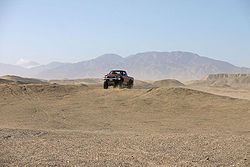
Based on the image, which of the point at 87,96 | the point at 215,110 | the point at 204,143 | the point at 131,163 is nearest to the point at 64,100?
the point at 87,96

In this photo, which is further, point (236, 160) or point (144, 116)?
point (144, 116)

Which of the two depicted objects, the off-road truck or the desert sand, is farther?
the off-road truck

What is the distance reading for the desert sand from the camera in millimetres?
9547

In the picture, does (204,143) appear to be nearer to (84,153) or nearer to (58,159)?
(84,153)

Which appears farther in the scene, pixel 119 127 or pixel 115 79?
pixel 115 79

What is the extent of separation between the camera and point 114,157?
9.50 meters

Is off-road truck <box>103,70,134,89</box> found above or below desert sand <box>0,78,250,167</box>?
above

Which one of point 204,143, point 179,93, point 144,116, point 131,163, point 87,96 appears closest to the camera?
point 131,163

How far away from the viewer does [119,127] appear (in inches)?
650

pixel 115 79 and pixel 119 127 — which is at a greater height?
pixel 115 79

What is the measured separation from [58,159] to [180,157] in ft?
9.48

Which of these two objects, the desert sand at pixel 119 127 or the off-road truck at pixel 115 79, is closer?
the desert sand at pixel 119 127

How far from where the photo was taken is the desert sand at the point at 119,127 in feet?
31.3

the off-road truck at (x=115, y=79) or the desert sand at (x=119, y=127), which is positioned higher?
the off-road truck at (x=115, y=79)
